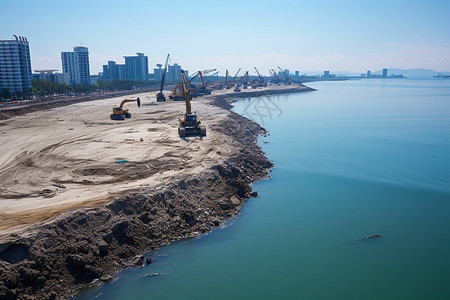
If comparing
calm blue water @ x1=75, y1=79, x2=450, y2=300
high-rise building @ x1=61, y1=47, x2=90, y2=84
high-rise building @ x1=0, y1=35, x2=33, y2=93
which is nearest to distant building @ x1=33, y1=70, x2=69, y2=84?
high-rise building @ x1=61, y1=47, x2=90, y2=84

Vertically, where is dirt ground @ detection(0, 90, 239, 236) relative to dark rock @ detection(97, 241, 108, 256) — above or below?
above

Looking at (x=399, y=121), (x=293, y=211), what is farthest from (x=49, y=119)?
(x=399, y=121)

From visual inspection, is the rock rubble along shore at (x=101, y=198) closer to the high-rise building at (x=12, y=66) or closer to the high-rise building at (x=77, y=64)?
the high-rise building at (x=12, y=66)

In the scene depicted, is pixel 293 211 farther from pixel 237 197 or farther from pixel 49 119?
pixel 49 119

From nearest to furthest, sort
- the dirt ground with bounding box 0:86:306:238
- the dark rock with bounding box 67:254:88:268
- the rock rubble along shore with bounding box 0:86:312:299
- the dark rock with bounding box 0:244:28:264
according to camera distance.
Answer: the dark rock with bounding box 0:244:28:264, the rock rubble along shore with bounding box 0:86:312:299, the dark rock with bounding box 67:254:88:268, the dirt ground with bounding box 0:86:306:238

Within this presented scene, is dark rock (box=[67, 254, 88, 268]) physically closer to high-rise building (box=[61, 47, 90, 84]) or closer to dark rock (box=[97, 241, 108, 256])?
dark rock (box=[97, 241, 108, 256])

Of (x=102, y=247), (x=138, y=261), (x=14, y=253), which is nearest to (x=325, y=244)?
(x=138, y=261)
